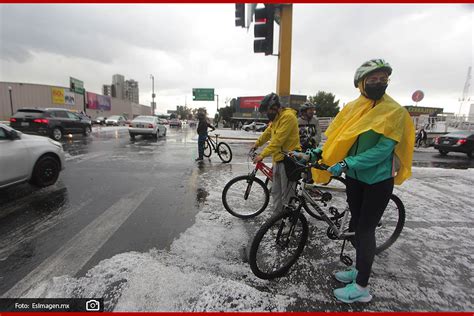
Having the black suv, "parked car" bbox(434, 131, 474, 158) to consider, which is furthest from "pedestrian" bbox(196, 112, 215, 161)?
"parked car" bbox(434, 131, 474, 158)

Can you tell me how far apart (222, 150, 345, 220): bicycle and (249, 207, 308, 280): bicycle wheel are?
1221 mm

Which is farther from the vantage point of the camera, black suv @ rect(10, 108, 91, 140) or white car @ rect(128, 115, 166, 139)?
white car @ rect(128, 115, 166, 139)

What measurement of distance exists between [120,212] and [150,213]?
1.66 feet

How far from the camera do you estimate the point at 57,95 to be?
41656mm

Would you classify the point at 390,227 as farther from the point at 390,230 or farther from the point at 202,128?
the point at 202,128

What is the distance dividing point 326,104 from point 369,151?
205 feet

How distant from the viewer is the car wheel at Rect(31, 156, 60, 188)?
4.66 meters

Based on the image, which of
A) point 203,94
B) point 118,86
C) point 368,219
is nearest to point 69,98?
point 203,94

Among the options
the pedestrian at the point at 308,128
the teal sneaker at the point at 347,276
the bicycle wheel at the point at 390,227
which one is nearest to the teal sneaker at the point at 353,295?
the teal sneaker at the point at 347,276

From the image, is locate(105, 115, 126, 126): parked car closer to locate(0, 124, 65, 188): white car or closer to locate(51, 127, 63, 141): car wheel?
locate(51, 127, 63, 141): car wheel

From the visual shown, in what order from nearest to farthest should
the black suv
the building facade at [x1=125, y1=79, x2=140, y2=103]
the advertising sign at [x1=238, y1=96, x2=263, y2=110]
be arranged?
1. the black suv
2. the advertising sign at [x1=238, y1=96, x2=263, y2=110]
3. the building facade at [x1=125, y1=79, x2=140, y2=103]

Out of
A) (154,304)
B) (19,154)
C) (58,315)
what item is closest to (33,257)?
(58,315)

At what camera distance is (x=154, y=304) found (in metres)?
1.98

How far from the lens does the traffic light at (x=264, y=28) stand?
18.2 feet
